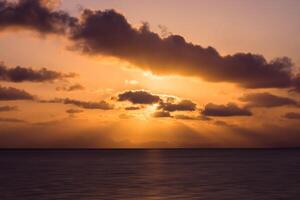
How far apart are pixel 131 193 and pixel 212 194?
9821 mm

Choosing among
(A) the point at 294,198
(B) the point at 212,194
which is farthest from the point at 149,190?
(A) the point at 294,198

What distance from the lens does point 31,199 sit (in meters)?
58.5

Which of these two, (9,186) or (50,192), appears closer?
(50,192)

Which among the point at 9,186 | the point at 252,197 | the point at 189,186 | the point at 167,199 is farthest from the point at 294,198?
the point at 9,186

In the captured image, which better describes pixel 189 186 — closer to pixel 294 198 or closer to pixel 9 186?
pixel 294 198

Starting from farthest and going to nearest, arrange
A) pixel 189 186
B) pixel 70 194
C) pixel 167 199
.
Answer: pixel 189 186
pixel 70 194
pixel 167 199

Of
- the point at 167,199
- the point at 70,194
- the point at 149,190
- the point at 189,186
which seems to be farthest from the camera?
the point at 189,186

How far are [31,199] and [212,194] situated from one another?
21.1 metres

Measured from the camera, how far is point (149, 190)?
68.1m

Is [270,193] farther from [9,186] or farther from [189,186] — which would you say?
[9,186]

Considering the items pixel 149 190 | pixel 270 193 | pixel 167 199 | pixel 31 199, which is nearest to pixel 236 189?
pixel 270 193

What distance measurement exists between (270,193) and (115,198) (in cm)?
1996

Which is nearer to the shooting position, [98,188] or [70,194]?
[70,194]

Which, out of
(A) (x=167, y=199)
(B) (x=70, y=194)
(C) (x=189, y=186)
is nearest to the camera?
(A) (x=167, y=199)
